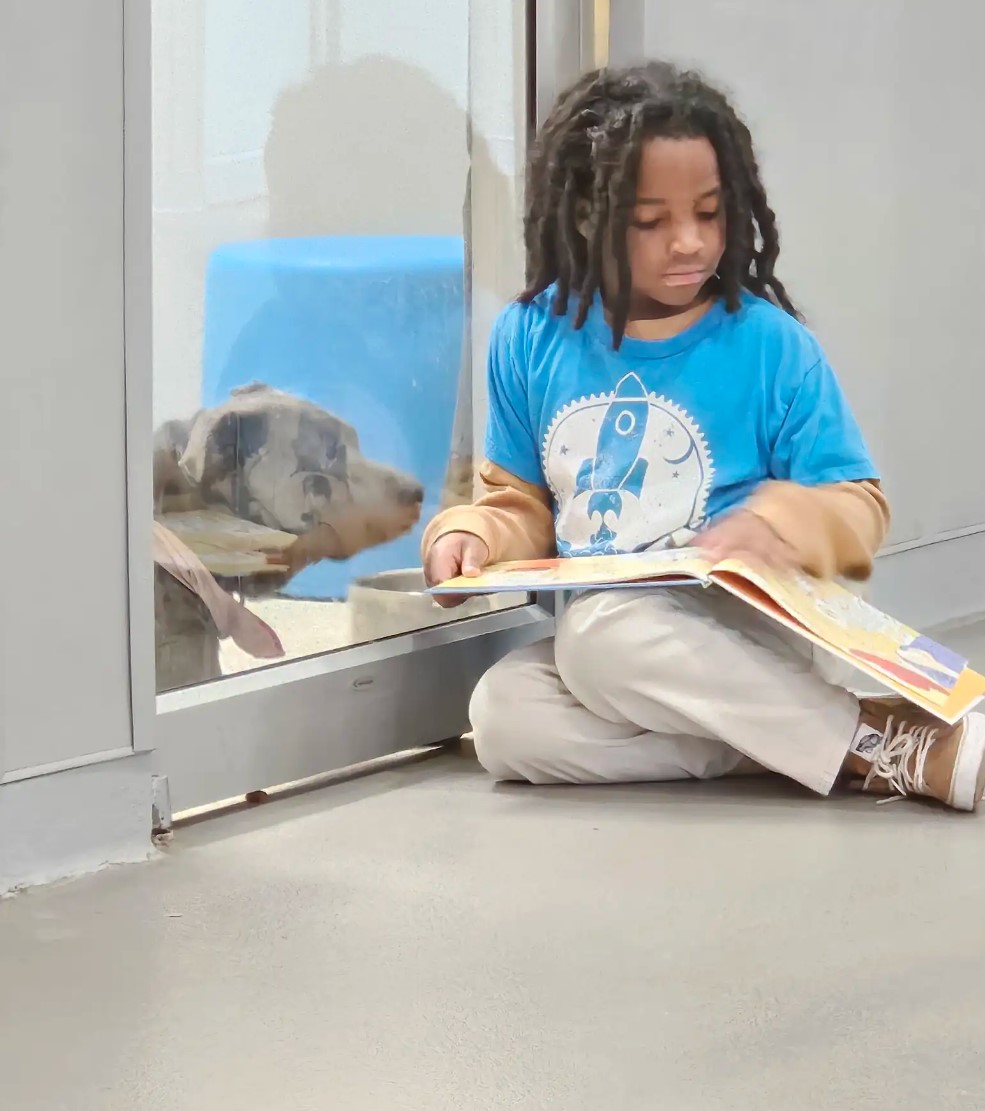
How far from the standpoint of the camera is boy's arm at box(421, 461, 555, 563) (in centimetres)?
121

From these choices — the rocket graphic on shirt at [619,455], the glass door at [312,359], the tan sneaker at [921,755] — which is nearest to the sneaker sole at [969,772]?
the tan sneaker at [921,755]

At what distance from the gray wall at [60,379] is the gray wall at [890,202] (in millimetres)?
645

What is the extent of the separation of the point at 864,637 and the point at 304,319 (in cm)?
48

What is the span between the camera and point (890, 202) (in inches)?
67.9

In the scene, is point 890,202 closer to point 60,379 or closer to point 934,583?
point 934,583

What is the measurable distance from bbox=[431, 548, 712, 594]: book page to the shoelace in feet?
0.65

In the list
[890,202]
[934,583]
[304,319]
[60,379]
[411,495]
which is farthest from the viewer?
[934,583]

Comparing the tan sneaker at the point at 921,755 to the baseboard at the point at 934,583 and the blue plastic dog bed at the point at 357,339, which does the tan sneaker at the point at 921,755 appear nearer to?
the blue plastic dog bed at the point at 357,339

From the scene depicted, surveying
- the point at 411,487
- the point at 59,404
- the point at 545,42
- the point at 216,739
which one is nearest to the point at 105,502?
the point at 59,404

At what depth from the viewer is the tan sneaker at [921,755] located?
108 cm

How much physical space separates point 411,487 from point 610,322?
218 millimetres

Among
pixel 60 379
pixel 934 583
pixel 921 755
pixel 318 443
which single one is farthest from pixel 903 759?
pixel 934 583

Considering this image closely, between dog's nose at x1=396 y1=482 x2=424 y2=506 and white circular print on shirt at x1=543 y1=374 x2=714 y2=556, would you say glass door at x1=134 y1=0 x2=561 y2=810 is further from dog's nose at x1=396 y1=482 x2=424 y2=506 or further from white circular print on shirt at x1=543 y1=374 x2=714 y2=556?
white circular print on shirt at x1=543 y1=374 x2=714 y2=556

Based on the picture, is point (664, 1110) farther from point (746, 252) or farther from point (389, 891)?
point (746, 252)
